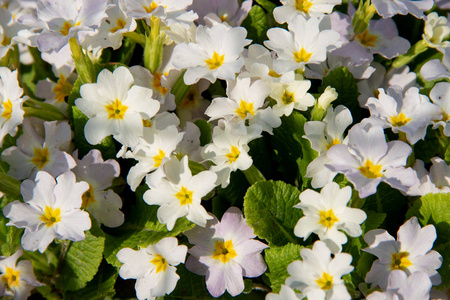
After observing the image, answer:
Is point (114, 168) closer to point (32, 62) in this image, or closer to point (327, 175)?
point (327, 175)

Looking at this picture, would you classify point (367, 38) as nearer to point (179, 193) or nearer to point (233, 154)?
point (233, 154)

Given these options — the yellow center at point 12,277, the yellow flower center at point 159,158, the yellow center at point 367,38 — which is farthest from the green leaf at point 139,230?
the yellow center at point 367,38

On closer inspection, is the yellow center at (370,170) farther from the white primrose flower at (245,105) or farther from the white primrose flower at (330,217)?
the white primrose flower at (245,105)

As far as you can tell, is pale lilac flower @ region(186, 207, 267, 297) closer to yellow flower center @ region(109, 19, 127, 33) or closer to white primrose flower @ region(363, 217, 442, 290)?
white primrose flower @ region(363, 217, 442, 290)

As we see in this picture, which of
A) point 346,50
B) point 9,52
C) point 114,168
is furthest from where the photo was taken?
point 9,52

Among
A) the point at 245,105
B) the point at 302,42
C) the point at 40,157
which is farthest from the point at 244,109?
the point at 40,157

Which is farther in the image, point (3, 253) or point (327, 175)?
point (3, 253)

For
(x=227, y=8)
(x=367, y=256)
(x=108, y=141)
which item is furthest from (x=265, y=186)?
(x=227, y=8)
